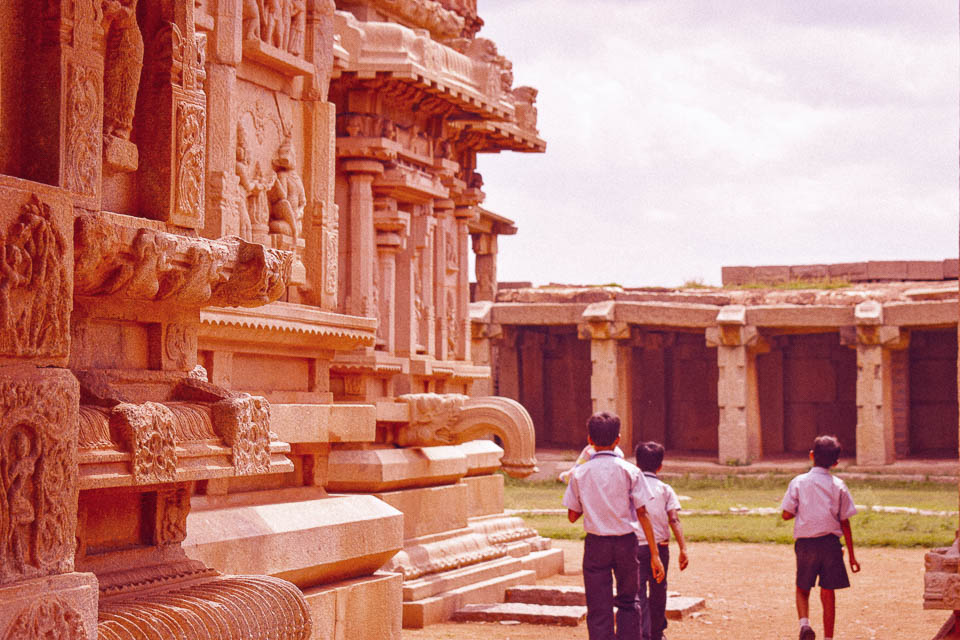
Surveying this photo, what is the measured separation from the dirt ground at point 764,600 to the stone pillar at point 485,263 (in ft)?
47.1

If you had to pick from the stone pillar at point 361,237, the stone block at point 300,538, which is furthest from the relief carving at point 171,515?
the stone pillar at point 361,237

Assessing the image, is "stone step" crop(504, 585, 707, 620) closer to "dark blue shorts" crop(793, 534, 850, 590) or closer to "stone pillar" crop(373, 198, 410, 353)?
"dark blue shorts" crop(793, 534, 850, 590)

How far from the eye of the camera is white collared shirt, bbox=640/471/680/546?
24.9ft

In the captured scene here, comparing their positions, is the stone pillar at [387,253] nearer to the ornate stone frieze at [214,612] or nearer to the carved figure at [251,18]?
the carved figure at [251,18]

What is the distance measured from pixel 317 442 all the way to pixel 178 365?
10.1 feet

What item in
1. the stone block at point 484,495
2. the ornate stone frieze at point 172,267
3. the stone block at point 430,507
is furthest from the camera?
the stone block at point 484,495

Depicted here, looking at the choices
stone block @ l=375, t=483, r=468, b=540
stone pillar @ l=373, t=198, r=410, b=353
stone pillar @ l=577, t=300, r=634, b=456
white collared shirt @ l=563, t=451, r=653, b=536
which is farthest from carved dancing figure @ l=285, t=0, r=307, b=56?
stone pillar @ l=577, t=300, r=634, b=456

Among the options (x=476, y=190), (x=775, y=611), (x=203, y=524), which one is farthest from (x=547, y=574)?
(x=203, y=524)

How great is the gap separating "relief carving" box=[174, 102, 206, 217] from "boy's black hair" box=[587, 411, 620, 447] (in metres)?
3.53

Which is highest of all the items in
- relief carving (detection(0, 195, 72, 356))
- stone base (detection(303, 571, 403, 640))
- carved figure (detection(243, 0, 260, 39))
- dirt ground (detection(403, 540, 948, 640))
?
carved figure (detection(243, 0, 260, 39))

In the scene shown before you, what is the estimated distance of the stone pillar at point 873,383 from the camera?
2228 centimetres

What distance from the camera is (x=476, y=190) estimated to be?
47.9 ft

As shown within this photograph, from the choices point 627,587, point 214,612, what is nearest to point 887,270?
point 627,587

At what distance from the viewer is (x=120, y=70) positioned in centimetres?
337
